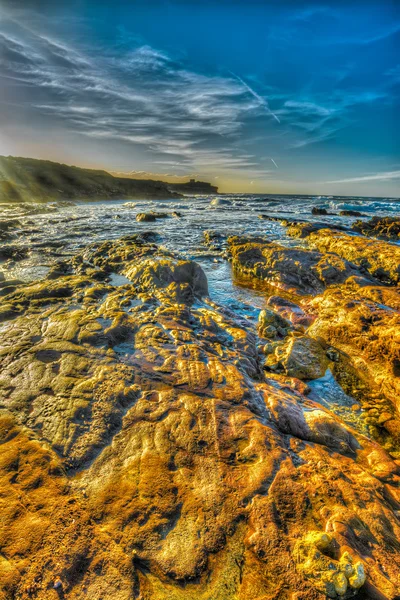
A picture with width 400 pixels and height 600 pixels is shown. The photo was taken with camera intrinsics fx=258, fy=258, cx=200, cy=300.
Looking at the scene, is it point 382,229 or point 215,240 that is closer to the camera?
point 215,240

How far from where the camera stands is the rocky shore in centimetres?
205

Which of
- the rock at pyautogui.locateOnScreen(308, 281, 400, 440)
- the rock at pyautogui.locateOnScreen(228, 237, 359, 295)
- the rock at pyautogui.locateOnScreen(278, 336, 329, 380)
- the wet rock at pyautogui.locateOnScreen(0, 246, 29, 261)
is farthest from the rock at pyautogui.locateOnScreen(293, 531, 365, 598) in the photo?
the wet rock at pyautogui.locateOnScreen(0, 246, 29, 261)

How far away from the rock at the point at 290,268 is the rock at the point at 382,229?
12.5 meters

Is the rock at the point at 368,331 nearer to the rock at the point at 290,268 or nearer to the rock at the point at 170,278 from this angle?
the rock at the point at 290,268

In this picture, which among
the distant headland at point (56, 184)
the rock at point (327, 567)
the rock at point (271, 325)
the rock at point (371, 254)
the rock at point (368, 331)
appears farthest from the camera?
the distant headland at point (56, 184)

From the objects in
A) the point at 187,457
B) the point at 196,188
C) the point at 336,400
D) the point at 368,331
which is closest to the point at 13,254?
the point at 187,457

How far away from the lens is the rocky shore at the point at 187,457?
6.73 feet

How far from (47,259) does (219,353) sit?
10233 millimetres

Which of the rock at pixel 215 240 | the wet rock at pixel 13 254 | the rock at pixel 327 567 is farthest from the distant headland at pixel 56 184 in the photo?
the rock at pixel 327 567

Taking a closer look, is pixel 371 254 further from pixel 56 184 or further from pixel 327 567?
pixel 56 184

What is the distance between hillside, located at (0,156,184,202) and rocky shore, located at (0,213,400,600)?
4900cm

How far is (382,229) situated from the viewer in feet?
68.9

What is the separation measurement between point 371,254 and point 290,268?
3.77m

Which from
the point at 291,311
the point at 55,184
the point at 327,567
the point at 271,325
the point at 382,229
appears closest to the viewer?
the point at 327,567
